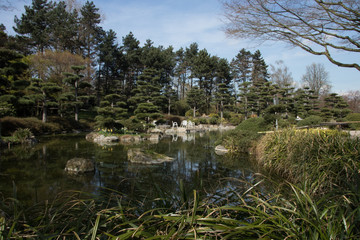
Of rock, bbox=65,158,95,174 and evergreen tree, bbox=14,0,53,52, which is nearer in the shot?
rock, bbox=65,158,95,174

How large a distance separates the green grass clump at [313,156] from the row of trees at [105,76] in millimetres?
9095

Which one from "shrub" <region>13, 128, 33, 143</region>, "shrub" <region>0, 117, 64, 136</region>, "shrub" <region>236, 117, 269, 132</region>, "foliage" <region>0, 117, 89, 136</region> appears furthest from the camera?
"foliage" <region>0, 117, 89, 136</region>

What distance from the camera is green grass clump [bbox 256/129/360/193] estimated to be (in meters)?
3.23

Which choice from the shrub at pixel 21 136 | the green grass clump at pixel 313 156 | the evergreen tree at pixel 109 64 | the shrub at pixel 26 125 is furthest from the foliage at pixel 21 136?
the evergreen tree at pixel 109 64

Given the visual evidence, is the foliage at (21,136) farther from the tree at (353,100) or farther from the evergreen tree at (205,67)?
the tree at (353,100)

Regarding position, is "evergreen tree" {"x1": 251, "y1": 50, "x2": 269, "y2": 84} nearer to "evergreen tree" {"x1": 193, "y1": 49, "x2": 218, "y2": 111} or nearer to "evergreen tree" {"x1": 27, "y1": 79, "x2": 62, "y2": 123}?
"evergreen tree" {"x1": 193, "y1": 49, "x2": 218, "y2": 111}

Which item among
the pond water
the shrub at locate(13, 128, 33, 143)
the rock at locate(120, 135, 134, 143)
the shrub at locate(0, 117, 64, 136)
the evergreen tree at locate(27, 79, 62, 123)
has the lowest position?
the pond water

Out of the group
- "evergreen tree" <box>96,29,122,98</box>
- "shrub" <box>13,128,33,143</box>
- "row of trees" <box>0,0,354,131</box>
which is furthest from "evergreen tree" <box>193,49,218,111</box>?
"shrub" <box>13,128,33,143</box>

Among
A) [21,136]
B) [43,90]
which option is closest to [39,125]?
[43,90]

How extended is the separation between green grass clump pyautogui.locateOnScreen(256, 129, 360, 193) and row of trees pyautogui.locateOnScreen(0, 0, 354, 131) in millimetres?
9095

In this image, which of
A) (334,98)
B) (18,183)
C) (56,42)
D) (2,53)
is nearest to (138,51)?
(56,42)

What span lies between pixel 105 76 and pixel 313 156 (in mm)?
32548

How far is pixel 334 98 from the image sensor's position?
70.1ft

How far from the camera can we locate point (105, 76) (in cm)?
3303
